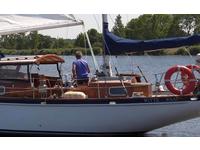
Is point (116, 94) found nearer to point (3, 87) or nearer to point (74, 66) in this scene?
point (74, 66)

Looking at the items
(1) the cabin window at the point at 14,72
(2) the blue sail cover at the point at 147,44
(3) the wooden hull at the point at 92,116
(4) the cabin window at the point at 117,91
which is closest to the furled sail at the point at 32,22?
(1) the cabin window at the point at 14,72

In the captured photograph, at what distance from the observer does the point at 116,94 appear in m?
15.4

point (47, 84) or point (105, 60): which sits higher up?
point (105, 60)

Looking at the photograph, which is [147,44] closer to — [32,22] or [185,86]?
[185,86]

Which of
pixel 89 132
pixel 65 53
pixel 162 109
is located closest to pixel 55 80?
pixel 89 132

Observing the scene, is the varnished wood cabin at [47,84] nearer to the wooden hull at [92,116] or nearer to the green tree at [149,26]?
the wooden hull at [92,116]

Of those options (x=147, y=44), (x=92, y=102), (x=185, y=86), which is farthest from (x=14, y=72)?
(x=185, y=86)

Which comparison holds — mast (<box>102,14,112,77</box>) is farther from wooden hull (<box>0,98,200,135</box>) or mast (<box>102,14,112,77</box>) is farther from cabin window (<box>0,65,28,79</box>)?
cabin window (<box>0,65,28,79</box>)

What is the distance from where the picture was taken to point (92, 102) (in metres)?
14.9

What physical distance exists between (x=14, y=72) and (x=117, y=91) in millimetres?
2965

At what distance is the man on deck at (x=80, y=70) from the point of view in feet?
51.5

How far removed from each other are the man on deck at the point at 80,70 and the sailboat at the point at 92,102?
0.23 metres

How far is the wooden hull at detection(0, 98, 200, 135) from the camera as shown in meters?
15.0

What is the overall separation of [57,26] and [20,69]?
1727 mm
